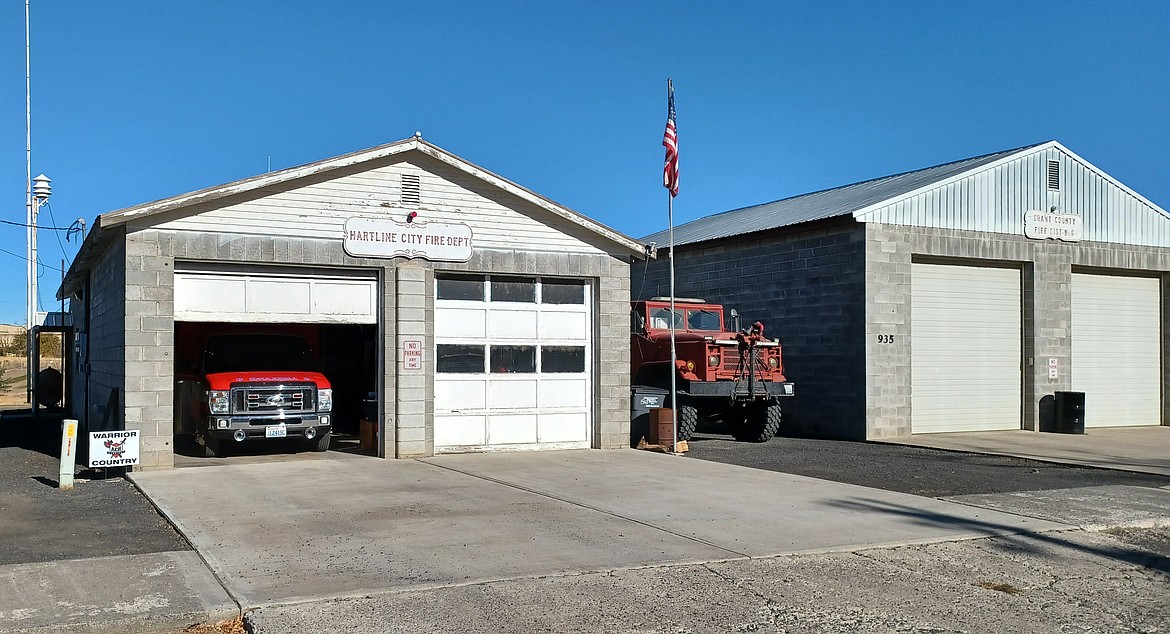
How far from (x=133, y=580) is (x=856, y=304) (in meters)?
15.9

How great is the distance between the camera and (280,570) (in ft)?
25.2

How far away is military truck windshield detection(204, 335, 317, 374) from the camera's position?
16.5 m

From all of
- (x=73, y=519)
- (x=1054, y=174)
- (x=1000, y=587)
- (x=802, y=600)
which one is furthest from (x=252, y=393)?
(x=1054, y=174)

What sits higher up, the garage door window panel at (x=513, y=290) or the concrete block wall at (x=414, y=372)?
the garage door window panel at (x=513, y=290)

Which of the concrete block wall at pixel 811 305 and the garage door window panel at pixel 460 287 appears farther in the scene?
the concrete block wall at pixel 811 305

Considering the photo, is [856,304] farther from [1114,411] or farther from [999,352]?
[1114,411]

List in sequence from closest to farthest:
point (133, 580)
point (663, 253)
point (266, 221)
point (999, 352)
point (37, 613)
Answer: point (37, 613), point (133, 580), point (266, 221), point (999, 352), point (663, 253)

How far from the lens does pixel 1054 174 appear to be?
22703 millimetres

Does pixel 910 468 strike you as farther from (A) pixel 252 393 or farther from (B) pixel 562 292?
(A) pixel 252 393

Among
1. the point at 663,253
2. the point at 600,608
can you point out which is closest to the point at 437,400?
the point at 600,608

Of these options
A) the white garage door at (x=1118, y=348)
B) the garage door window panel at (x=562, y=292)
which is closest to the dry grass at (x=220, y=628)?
the garage door window panel at (x=562, y=292)

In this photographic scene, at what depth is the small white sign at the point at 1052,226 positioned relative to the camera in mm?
22359

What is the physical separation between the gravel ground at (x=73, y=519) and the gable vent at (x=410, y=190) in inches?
228

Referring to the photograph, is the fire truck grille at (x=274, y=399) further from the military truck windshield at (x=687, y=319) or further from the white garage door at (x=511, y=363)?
the military truck windshield at (x=687, y=319)
